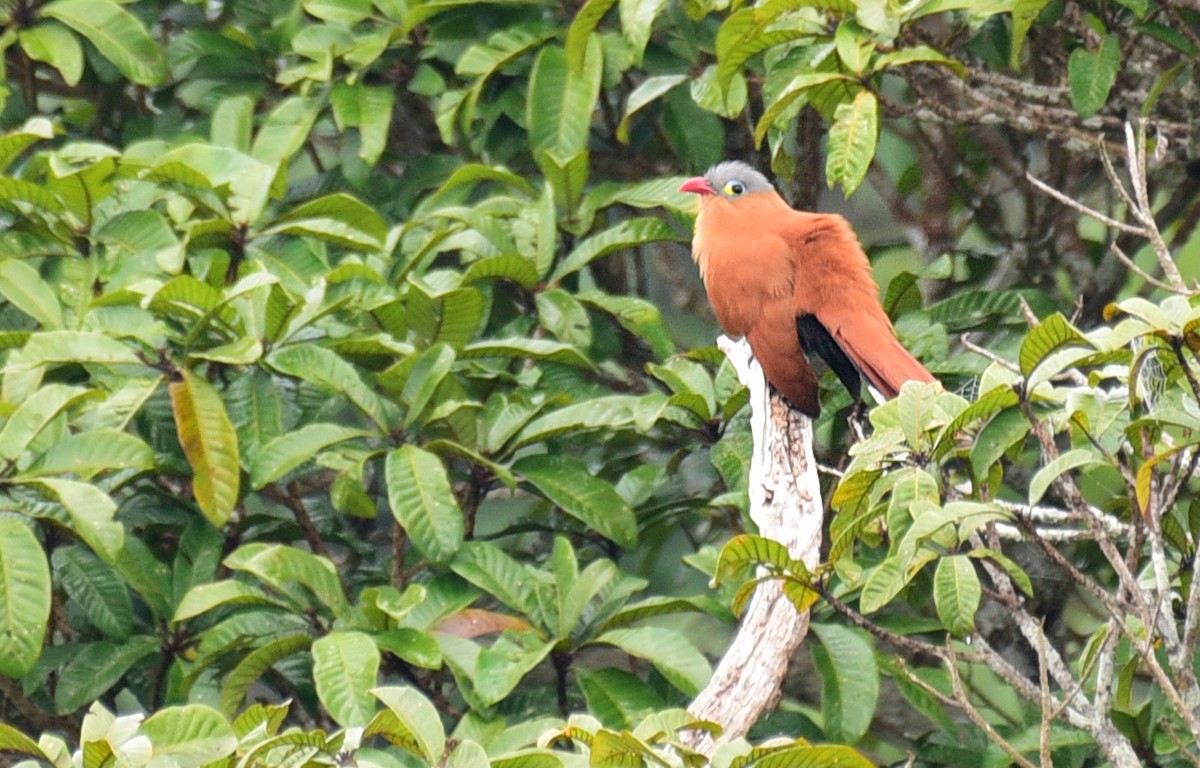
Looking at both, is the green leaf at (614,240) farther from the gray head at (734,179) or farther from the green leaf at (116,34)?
the green leaf at (116,34)

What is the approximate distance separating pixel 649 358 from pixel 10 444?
1.82 m

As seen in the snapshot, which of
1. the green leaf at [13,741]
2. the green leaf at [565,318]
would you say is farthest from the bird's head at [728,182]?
the green leaf at [13,741]

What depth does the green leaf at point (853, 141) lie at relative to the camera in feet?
11.4

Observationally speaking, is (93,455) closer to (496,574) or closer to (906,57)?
(496,574)

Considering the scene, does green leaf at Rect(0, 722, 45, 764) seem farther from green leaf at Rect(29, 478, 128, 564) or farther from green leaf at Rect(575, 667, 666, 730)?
green leaf at Rect(575, 667, 666, 730)

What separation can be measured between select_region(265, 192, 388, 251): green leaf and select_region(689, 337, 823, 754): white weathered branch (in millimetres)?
987

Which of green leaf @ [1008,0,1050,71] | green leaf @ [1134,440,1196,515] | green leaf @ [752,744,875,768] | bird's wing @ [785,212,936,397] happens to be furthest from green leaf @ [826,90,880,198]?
green leaf @ [752,744,875,768]

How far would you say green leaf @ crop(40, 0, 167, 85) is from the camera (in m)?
4.25

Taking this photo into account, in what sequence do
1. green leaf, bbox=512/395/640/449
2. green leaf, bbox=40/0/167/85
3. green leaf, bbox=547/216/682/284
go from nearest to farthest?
green leaf, bbox=512/395/640/449, green leaf, bbox=547/216/682/284, green leaf, bbox=40/0/167/85

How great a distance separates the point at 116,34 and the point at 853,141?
78.9 inches

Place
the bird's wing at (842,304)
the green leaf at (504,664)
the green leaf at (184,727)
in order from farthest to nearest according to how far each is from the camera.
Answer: the bird's wing at (842,304) < the green leaf at (504,664) < the green leaf at (184,727)

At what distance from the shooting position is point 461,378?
3822mm

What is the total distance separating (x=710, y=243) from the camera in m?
4.46

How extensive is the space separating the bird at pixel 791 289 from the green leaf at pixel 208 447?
47.1 inches
